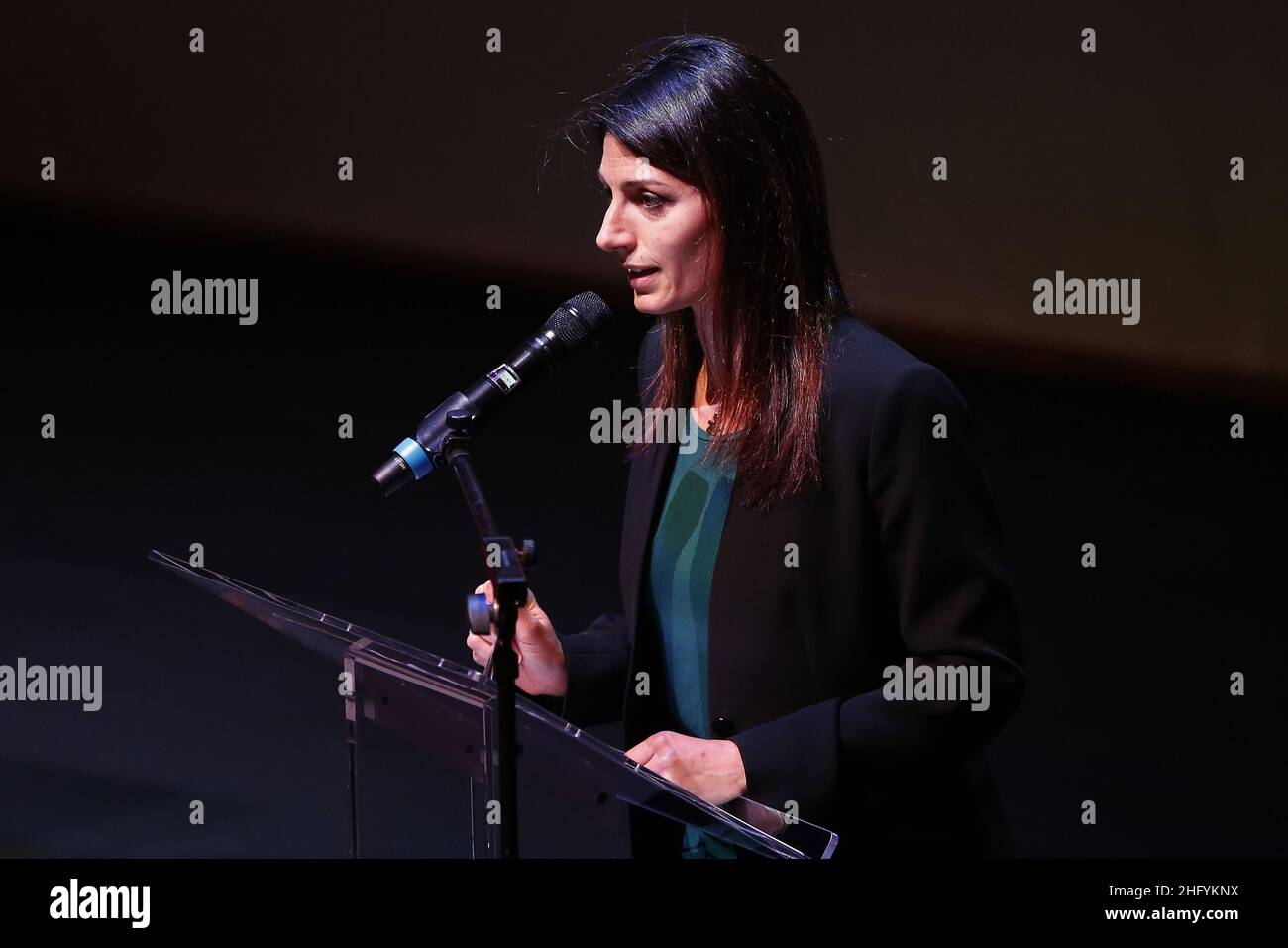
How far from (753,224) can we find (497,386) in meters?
0.40

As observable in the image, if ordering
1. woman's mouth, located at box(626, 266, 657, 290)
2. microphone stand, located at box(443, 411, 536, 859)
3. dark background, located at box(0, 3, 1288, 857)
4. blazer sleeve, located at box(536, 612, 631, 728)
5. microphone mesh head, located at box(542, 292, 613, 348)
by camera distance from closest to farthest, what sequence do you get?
1. microphone stand, located at box(443, 411, 536, 859)
2. microphone mesh head, located at box(542, 292, 613, 348)
3. woman's mouth, located at box(626, 266, 657, 290)
4. blazer sleeve, located at box(536, 612, 631, 728)
5. dark background, located at box(0, 3, 1288, 857)

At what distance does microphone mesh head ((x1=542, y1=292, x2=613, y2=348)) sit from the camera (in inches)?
68.6

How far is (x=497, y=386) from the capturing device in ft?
5.49

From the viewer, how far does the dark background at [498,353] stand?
2.69 metres

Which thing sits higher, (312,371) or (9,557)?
(312,371)

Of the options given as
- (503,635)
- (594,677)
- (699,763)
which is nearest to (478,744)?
(503,635)

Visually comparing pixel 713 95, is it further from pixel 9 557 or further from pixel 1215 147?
pixel 9 557

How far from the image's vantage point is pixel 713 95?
1785 millimetres

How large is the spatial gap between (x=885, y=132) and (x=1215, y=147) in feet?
1.95

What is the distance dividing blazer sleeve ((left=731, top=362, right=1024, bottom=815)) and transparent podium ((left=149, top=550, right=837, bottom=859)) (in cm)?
14

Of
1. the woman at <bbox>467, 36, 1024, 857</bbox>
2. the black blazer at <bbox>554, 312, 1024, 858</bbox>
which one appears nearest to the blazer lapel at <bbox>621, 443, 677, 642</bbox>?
the woman at <bbox>467, 36, 1024, 857</bbox>

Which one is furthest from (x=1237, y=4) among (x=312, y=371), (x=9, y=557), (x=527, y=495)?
(x=9, y=557)

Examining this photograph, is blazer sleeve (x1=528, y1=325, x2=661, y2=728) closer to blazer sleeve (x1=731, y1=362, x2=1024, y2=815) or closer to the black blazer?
the black blazer

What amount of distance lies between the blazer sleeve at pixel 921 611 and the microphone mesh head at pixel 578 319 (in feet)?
1.14
